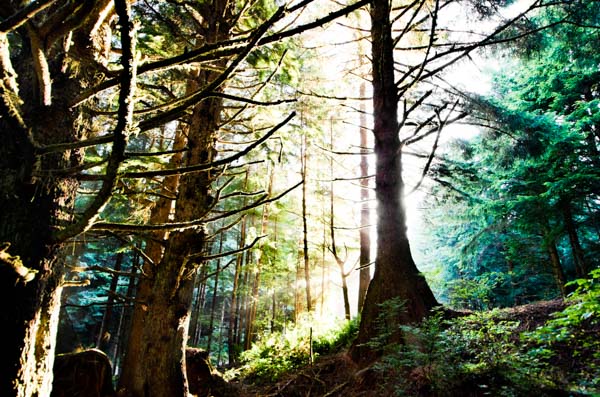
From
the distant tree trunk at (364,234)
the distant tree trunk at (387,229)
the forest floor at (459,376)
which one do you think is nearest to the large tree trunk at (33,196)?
the forest floor at (459,376)

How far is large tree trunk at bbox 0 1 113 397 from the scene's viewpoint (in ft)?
3.42

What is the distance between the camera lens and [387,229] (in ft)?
17.4

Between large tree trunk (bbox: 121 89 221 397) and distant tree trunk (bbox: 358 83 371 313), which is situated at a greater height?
distant tree trunk (bbox: 358 83 371 313)

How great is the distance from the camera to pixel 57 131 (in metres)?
1.25

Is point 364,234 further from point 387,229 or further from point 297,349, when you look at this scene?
Result: point 387,229

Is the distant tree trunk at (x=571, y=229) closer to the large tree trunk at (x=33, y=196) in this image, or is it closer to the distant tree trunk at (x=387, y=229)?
the distant tree trunk at (x=387, y=229)

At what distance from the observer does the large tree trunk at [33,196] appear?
41.0 inches

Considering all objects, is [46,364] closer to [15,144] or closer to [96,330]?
[15,144]

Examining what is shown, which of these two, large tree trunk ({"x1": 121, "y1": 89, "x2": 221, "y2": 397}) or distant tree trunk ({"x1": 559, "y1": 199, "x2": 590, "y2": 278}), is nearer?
large tree trunk ({"x1": 121, "y1": 89, "x2": 221, "y2": 397})

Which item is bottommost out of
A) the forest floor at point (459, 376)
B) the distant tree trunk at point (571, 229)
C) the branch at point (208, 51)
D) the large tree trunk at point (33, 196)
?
the forest floor at point (459, 376)

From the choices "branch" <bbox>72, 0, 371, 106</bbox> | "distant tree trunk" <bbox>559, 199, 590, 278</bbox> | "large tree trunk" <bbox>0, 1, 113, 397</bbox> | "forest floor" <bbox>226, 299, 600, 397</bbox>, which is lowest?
"forest floor" <bbox>226, 299, 600, 397</bbox>

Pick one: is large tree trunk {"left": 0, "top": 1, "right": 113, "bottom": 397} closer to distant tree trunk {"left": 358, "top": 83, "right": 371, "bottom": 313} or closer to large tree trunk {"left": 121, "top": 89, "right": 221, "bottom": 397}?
large tree trunk {"left": 121, "top": 89, "right": 221, "bottom": 397}

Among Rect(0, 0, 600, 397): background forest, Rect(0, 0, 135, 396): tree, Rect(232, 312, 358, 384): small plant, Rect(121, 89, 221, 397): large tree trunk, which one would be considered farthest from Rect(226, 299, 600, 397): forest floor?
Rect(0, 0, 135, 396): tree

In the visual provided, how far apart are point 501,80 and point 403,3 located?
13.9 metres
